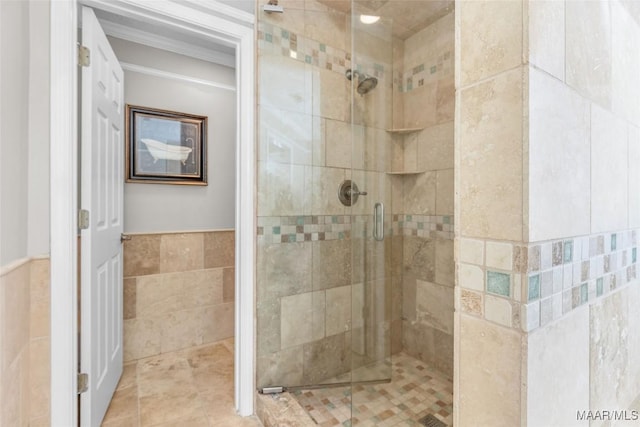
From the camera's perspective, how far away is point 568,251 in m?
0.54

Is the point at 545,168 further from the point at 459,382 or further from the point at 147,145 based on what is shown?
the point at 147,145

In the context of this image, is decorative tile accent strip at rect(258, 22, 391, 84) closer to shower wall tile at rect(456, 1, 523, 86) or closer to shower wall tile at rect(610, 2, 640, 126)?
shower wall tile at rect(610, 2, 640, 126)

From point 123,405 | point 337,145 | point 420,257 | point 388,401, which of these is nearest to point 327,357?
point 388,401

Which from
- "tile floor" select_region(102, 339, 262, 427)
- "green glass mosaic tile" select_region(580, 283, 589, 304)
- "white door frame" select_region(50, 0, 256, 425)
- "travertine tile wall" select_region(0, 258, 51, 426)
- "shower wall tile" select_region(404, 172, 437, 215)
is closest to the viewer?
"green glass mosaic tile" select_region(580, 283, 589, 304)

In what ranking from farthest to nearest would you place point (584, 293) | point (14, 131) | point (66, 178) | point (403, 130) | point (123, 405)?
point (403, 130) → point (123, 405) → point (66, 178) → point (14, 131) → point (584, 293)

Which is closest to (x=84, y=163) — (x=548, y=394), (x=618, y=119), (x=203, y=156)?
(x=203, y=156)

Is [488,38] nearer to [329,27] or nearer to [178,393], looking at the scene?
[329,27]

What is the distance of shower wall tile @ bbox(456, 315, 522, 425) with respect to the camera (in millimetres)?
462

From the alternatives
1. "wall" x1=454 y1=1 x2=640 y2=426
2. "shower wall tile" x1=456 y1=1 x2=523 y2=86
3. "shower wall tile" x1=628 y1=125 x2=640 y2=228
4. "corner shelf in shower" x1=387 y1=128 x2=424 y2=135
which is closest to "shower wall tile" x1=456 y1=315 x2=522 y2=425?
"wall" x1=454 y1=1 x2=640 y2=426

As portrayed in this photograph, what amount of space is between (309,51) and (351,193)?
882 mm

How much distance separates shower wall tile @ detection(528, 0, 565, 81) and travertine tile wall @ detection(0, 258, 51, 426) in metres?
1.54

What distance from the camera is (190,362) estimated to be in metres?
2.15

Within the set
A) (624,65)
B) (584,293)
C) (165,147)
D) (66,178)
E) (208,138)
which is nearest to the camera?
(584,293)

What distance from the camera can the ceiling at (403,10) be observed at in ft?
5.46
